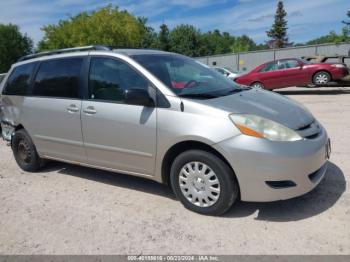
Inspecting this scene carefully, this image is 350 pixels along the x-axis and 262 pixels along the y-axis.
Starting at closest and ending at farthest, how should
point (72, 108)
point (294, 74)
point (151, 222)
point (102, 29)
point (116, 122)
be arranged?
1. point (151, 222)
2. point (116, 122)
3. point (72, 108)
4. point (294, 74)
5. point (102, 29)

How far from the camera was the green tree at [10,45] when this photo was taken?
65.6m

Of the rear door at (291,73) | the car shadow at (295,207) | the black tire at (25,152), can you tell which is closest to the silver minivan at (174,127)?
the black tire at (25,152)

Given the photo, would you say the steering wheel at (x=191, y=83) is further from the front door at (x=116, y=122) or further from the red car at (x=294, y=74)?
the red car at (x=294, y=74)

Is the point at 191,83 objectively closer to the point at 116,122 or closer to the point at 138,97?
the point at 138,97

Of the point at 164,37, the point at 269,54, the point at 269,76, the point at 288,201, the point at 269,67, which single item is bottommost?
the point at 288,201

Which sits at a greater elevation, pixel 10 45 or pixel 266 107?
pixel 10 45

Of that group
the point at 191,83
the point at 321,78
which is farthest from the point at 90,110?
the point at 321,78

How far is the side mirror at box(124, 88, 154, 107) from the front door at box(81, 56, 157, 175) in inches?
2.7

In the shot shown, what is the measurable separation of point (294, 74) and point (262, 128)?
11.9 m

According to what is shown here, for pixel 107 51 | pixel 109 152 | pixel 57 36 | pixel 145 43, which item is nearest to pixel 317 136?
pixel 109 152

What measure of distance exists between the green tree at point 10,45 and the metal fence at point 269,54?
1757 inches

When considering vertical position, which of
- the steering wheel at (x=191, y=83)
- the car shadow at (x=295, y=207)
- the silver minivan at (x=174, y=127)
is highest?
the steering wheel at (x=191, y=83)

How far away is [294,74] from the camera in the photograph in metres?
14.4

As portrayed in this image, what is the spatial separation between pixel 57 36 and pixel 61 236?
45206 millimetres
